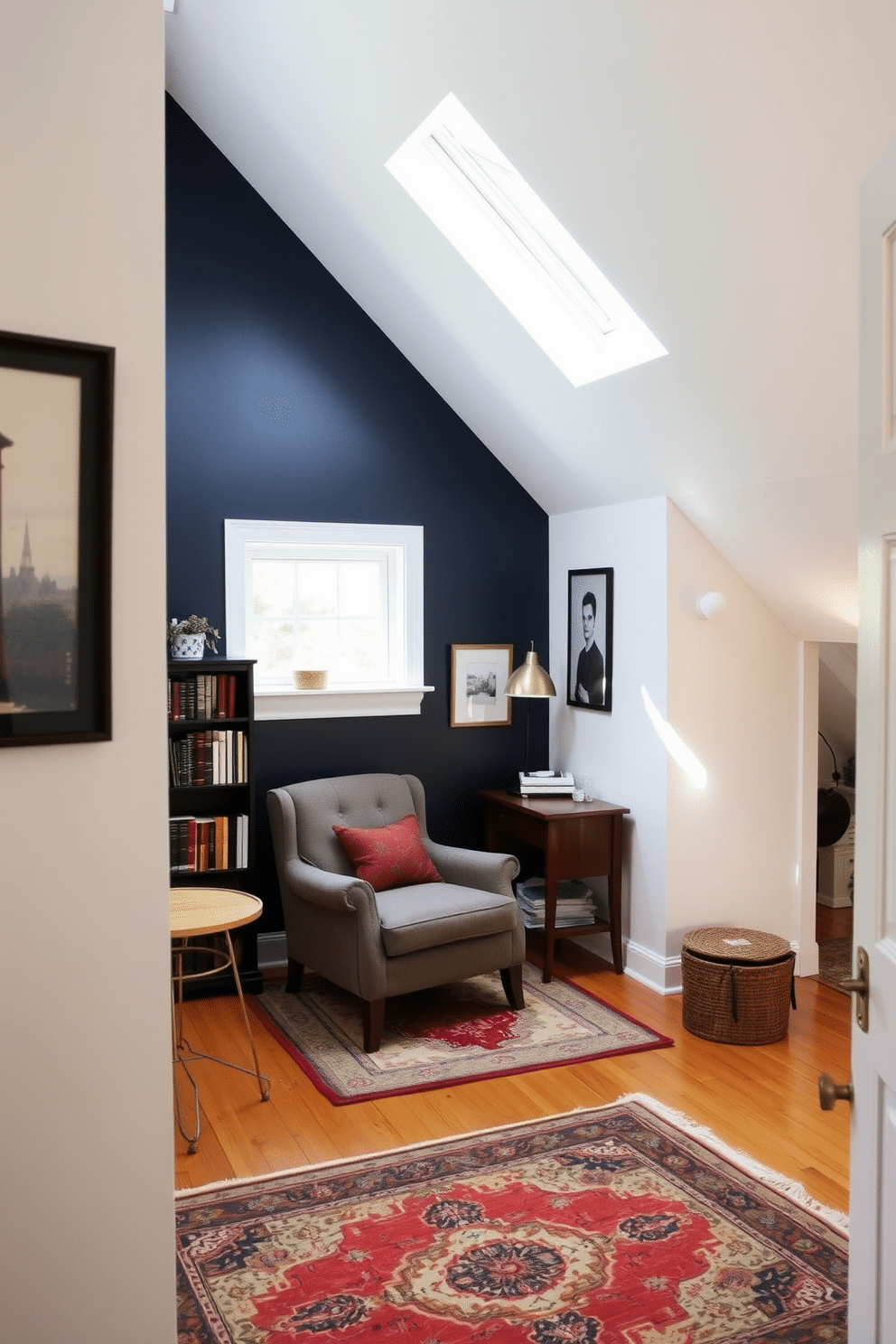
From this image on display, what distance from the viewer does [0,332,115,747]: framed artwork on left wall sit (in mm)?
1612

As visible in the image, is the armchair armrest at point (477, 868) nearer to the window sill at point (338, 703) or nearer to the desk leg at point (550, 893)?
the desk leg at point (550, 893)

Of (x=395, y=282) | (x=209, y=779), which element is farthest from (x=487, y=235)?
(x=209, y=779)

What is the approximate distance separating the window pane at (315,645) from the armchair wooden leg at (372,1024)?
1.67 meters

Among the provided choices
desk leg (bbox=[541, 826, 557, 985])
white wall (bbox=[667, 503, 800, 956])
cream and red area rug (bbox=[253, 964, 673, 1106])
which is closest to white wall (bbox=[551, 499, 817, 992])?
white wall (bbox=[667, 503, 800, 956])

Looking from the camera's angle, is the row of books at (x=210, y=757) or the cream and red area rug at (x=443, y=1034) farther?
the row of books at (x=210, y=757)

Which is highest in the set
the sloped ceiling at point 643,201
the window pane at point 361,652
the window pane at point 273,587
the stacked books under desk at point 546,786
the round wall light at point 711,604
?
the sloped ceiling at point 643,201

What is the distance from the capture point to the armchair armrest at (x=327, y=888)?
3.84 metres

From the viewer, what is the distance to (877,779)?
1.54m

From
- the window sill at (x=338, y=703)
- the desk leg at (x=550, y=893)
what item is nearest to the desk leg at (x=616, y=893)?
the desk leg at (x=550, y=893)

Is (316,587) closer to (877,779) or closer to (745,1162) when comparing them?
(745,1162)

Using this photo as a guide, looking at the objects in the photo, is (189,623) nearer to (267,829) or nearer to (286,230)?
(267,829)

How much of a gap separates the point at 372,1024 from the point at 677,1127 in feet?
3.66

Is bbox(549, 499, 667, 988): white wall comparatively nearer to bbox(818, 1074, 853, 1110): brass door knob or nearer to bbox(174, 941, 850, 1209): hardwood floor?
bbox(174, 941, 850, 1209): hardwood floor

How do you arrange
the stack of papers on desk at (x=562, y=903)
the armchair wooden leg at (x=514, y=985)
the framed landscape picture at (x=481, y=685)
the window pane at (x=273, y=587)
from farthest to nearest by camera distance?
the framed landscape picture at (x=481, y=685)
the window pane at (x=273, y=587)
the stack of papers on desk at (x=562, y=903)
the armchair wooden leg at (x=514, y=985)
